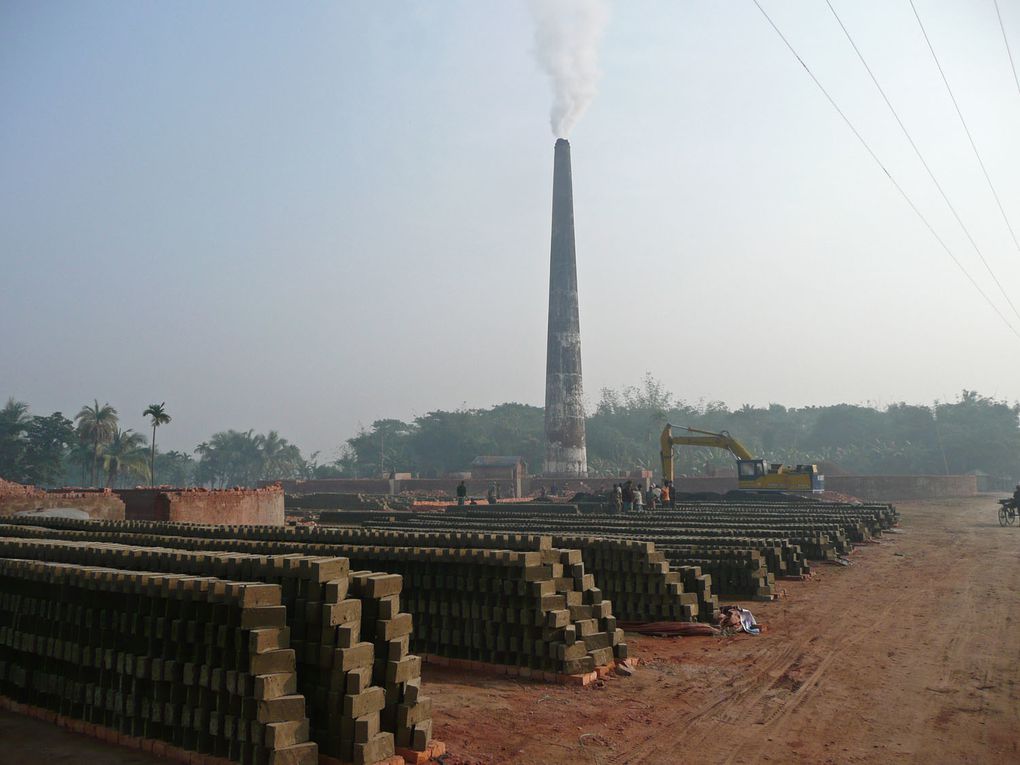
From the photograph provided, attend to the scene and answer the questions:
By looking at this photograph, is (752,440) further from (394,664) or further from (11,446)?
(394,664)

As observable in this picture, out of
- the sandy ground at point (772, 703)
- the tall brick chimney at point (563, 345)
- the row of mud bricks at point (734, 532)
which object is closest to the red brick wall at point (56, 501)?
the row of mud bricks at point (734, 532)

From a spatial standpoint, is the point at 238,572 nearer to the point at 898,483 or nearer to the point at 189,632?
the point at 189,632

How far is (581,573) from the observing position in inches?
370

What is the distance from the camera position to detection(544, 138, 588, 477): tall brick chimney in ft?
187

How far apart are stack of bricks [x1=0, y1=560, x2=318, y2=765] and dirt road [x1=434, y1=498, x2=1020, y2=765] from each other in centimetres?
178

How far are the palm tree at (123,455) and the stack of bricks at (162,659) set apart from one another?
5955 centimetres

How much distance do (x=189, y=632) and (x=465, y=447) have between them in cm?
7987

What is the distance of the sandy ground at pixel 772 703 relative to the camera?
21.5 feet

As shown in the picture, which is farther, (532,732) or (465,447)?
(465,447)

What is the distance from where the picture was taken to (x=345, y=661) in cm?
605

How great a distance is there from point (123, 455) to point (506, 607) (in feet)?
205

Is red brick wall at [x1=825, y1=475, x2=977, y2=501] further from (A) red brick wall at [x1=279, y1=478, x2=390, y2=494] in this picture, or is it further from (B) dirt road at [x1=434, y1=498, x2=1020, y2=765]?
(B) dirt road at [x1=434, y1=498, x2=1020, y2=765]

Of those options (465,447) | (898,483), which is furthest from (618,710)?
(465,447)

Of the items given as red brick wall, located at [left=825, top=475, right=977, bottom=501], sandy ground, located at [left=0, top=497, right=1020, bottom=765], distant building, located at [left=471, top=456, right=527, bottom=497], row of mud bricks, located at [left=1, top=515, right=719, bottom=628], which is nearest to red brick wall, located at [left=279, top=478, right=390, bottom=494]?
distant building, located at [left=471, top=456, right=527, bottom=497]
